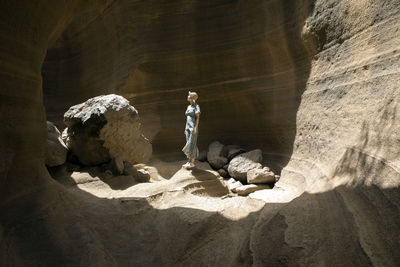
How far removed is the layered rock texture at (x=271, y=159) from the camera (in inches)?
99.1

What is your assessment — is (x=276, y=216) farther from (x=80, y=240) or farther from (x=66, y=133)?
(x=66, y=133)

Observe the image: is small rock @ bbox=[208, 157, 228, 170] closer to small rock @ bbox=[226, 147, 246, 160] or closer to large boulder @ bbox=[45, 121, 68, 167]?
small rock @ bbox=[226, 147, 246, 160]

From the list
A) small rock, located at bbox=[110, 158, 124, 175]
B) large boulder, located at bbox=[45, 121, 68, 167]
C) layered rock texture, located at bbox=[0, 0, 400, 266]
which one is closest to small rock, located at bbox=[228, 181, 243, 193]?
layered rock texture, located at bbox=[0, 0, 400, 266]

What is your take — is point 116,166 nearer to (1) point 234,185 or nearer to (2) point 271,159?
(1) point 234,185

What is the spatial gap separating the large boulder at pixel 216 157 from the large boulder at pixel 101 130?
256cm

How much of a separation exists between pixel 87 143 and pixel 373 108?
5.04 metres

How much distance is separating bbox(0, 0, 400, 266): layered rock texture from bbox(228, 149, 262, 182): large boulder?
1.62ft

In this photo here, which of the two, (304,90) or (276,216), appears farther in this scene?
(304,90)

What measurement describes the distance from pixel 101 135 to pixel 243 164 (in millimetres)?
3352

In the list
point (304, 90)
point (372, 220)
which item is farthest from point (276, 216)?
point (304, 90)

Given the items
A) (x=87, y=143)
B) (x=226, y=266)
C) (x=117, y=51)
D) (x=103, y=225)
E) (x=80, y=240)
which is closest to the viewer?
(x=226, y=266)

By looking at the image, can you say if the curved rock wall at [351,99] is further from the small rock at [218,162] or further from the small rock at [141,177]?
the small rock at [141,177]

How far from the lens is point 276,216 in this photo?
315cm

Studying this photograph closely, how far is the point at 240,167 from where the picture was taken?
664 centimetres
